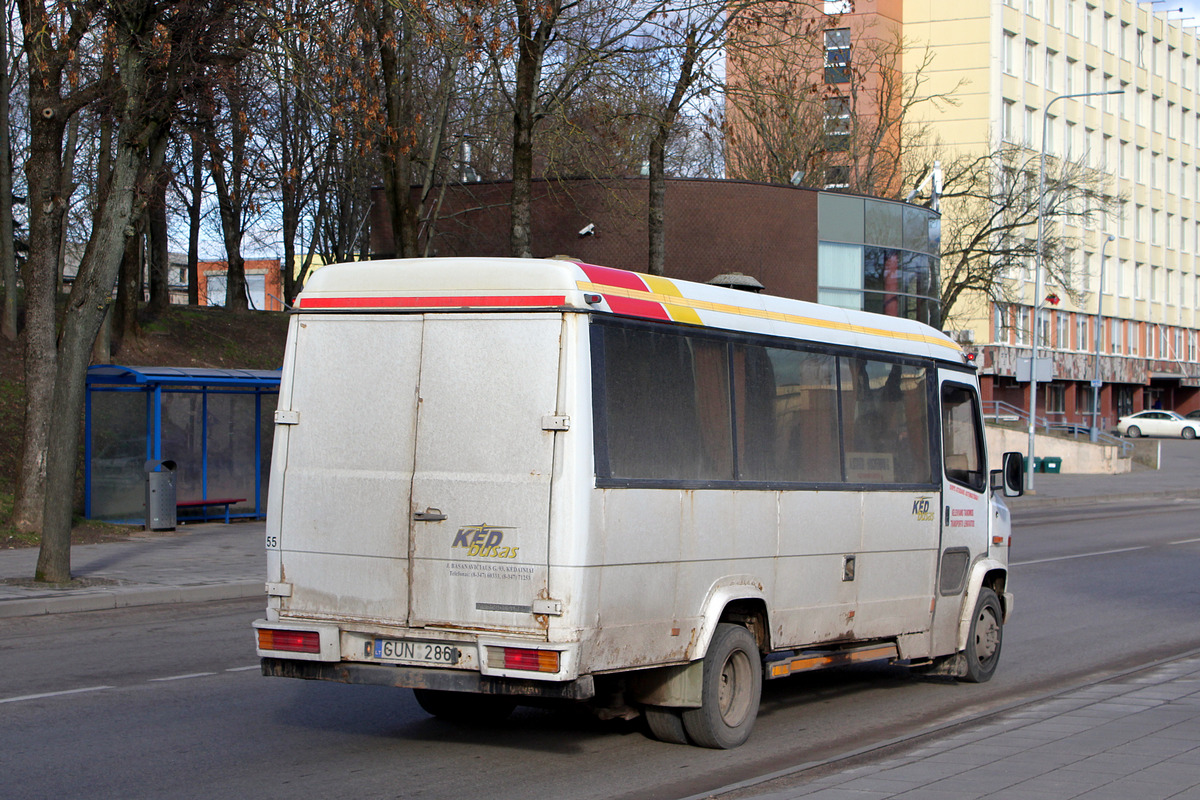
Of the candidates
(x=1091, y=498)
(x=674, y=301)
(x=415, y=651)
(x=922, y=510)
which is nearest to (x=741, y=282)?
(x=922, y=510)

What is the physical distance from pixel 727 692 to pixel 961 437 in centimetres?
322

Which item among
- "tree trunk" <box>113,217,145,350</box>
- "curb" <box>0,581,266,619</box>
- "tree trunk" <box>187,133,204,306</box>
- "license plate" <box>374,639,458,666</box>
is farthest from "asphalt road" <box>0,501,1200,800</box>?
"tree trunk" <box>187,133,204,306</box>

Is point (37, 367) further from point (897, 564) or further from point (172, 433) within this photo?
point (897, 564)

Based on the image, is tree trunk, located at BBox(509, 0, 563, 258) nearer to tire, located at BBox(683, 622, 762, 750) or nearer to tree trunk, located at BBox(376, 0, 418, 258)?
tree trunk, located at BBox(376, 0, 418, 258)

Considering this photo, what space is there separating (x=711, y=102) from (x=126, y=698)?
56.2ft

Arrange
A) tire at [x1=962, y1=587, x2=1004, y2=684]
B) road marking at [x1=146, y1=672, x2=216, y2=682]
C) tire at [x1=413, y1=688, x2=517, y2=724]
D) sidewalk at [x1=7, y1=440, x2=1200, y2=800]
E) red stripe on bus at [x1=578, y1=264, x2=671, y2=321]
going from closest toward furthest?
sidewalk at [x1=7, y1=440, x2=1200, y2=800] → red stripe on bus at [x1=578, y1=264, x2=671, y2=321] → tire at [x1=413, y1=688, x2=517, y2=724] → road marking at [x1=146, y1=672, x2=216, y2=682] → tire at [x1=962, y1=587, x2=1004, y2=684]

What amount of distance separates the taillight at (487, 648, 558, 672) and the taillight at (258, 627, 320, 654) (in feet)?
3.41

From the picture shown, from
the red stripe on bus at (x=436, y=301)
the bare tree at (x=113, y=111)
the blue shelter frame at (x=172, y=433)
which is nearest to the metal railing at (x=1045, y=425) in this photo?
the blue shelter frame at (x=172, y=433)

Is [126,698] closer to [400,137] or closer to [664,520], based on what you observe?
[664,520]

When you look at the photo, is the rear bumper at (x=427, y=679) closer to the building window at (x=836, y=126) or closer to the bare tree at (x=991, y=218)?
the building window at (x=836, y=126)

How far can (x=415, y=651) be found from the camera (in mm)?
6508

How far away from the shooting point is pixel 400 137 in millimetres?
18078

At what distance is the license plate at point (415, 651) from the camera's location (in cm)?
642

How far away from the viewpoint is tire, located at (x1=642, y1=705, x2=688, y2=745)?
7.21 metres
